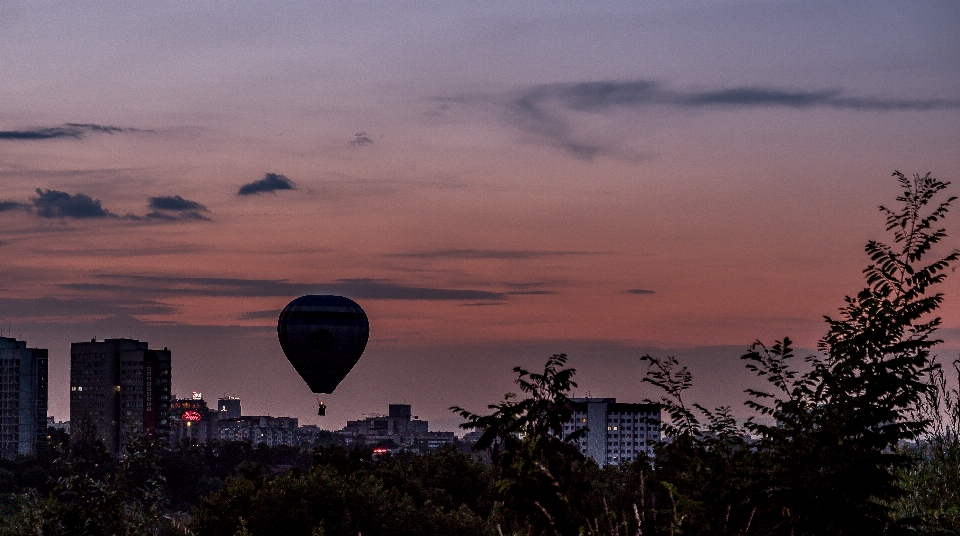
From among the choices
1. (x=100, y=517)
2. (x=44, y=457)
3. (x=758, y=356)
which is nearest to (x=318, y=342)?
(x=100, y=517)

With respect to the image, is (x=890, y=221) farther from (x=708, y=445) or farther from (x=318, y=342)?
(x=318, y=342)

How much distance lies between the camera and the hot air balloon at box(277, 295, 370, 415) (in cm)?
7294

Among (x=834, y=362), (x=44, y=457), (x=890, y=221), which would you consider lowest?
(x=44, y=457)

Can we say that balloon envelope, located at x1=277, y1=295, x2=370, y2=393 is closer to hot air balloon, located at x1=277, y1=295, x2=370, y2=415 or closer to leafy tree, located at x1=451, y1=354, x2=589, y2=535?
hot air balloon, located at x1=277, y1=295, x2=370, y2=415

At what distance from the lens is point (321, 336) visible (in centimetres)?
7300

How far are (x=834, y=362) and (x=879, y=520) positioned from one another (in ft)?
7.17

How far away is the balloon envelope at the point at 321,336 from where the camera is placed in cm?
7294

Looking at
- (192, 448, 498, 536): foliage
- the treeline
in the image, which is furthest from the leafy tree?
(192, 448, 498, 536): foliage

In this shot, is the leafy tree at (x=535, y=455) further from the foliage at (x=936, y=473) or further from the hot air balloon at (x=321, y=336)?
the hot air balloon at (x=321, y=336)

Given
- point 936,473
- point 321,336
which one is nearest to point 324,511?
point 321,336

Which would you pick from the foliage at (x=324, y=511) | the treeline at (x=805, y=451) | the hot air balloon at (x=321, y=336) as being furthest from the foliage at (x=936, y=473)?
the hot air balloon at (x=321, y=336)

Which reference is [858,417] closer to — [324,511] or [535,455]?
[535,455]

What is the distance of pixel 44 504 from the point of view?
24688 millimetres

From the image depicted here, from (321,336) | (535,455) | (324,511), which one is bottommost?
(324,511)
